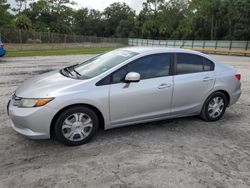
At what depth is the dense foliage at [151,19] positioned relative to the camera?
44.2 meters

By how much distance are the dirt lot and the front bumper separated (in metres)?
0.30

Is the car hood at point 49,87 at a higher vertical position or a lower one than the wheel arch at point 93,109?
higher

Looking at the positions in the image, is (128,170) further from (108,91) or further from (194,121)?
(194,121)

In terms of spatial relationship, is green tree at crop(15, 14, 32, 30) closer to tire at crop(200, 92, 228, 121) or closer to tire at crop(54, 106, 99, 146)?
tire at crop(200, 92, 228, 121)

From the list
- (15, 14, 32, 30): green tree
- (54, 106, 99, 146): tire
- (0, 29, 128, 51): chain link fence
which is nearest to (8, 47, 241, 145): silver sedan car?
(54, 106, 99, 146): tire

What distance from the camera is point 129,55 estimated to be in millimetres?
4332

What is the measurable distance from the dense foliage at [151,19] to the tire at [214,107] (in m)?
35.6

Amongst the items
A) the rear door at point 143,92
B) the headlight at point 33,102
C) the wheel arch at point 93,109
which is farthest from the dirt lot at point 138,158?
the headlight at point 33,102

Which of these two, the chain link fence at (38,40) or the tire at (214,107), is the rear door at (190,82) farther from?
the chain link fence at (38,40)

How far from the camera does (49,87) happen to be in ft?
12.3

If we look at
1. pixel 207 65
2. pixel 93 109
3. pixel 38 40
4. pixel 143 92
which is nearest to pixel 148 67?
pixel 143 92

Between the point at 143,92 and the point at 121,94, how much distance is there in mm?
404

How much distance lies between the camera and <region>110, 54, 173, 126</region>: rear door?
393 cm

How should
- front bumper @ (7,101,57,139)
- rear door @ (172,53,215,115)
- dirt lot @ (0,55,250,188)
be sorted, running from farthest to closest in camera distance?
rear door @ (172,53,215,115) < front bumper @ (7,101,57,139) < dirt lot @ (0,55,250,188)
